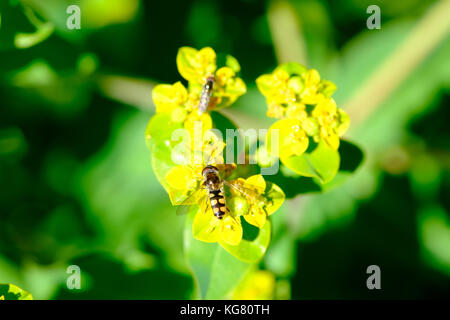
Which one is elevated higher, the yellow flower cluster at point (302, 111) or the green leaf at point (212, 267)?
the yellow flower cluster at point (302, 111)

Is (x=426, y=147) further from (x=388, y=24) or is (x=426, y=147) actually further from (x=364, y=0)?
(x=364, y=0)

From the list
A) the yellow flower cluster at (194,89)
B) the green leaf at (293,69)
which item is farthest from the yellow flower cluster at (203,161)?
the green leaf at (293,69)

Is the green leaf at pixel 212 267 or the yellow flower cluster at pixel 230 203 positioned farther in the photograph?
the green leaf at pixel 212 267

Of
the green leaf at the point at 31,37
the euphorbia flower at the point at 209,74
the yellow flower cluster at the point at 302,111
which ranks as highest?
the green leaf at the point at 31,37

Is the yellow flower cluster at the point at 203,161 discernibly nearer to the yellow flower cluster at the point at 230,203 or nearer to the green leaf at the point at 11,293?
the yellow flower cluster at the point at 230,203

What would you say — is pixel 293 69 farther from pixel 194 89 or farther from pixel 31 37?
pixel 31 37
